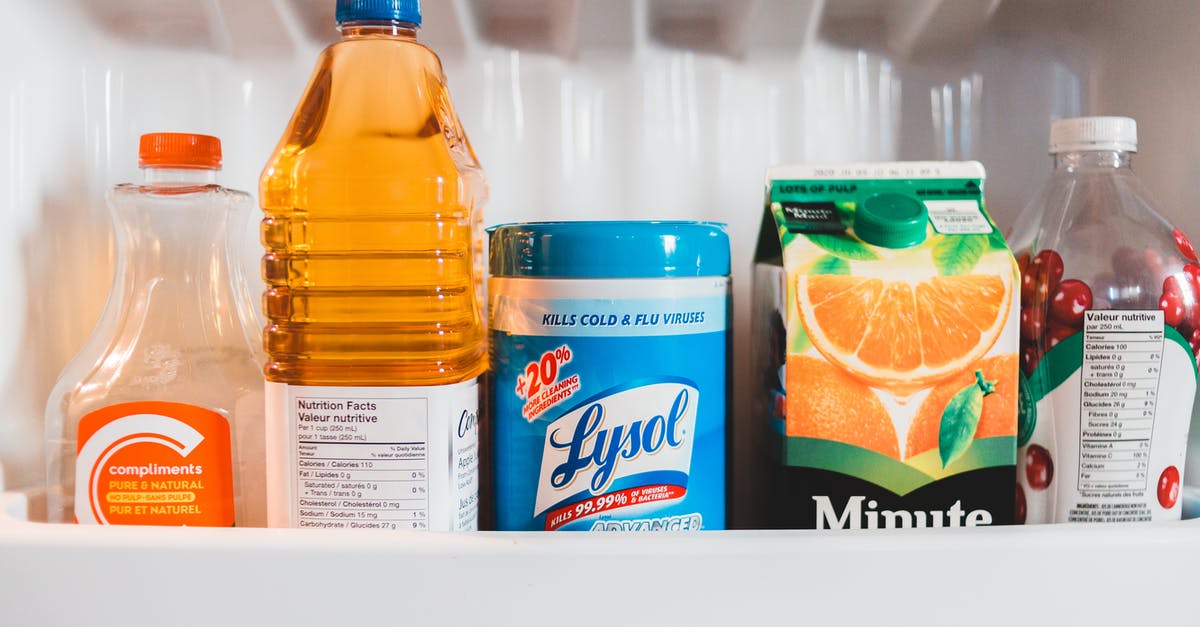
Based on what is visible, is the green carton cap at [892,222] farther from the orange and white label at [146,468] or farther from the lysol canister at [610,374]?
the orange and white label at [146,468]

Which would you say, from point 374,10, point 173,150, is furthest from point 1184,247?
point 173,150

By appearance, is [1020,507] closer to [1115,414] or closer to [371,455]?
[1115,414]

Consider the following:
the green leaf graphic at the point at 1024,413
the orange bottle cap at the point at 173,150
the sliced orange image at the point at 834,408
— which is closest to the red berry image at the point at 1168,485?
the green leaf graphic at the point at 1024,413

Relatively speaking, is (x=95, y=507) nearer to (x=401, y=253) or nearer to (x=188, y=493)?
(x=188, y=493)

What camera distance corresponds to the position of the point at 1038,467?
28.3 inches

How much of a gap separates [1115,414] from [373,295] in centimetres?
A: 60

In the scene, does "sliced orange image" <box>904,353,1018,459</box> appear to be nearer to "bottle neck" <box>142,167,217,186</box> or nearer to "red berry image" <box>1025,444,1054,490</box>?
"red berry image" <box>1025,444,1054,490</box>

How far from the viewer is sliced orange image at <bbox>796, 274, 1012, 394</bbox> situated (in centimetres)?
67

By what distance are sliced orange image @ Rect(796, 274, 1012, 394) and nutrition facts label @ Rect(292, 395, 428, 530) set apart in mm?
313

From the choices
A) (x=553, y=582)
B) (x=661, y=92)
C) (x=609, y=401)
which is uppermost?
(x=661, y=92)

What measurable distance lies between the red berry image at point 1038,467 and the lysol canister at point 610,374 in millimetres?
271

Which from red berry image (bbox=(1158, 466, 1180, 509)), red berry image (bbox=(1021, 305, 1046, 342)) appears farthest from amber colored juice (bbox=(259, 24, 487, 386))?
red berry image (bbox=(1158, 466, 1180, 509))

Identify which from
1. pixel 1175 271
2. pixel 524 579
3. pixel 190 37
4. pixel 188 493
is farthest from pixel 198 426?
pixel 1175 271

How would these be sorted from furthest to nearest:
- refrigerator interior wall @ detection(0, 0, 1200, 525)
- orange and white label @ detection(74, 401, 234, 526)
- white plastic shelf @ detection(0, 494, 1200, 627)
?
refrigerator interior wall @ detection(0, 0, 1200, 525)
orange and white label @ detection(74, 401, 234, 526)
white plastic shelf @ detection(0, 494, 1200, 627)
